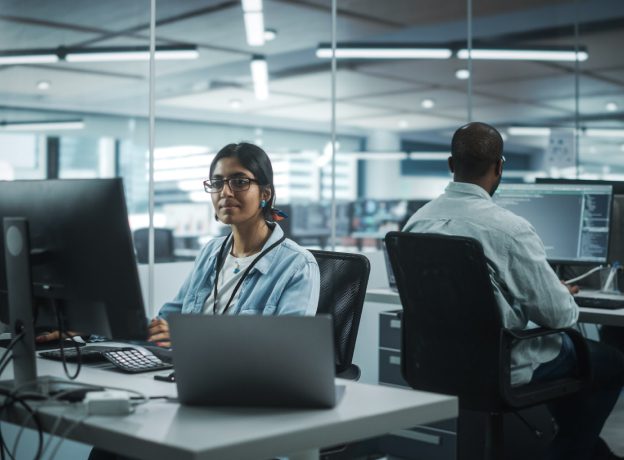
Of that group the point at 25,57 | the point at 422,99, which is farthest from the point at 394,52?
the point at 422,99

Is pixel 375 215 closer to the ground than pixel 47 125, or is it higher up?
closer to the ground

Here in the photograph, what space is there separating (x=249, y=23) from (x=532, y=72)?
4.35m

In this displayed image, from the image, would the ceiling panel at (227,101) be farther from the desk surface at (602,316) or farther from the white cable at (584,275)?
the desk surface at (602,316)

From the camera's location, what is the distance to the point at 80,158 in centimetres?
1047

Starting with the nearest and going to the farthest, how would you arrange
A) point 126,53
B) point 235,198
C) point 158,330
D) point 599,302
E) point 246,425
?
point 246,425
point 158,330
point 235,198
point 599,302
point 126,53

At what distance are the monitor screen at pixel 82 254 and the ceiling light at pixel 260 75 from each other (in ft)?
18.8

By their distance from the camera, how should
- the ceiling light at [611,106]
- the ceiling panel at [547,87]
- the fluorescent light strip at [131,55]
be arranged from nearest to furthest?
1. the fluorescent light strip at [131,55]
2. the ceiling panel at [547,87]
3. the ceiling light at [611,106]

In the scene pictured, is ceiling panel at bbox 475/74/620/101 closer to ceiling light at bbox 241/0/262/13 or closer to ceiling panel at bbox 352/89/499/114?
ceiling panel at bbox 352/89/499/114

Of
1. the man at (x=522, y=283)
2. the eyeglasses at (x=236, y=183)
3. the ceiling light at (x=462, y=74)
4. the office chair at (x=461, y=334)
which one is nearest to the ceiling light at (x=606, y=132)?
the ceiling light at (x=462, y=74)

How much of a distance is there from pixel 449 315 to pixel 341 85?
7.31m

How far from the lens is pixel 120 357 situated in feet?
6.41

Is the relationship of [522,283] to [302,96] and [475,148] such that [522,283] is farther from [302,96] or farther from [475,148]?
[302,96]

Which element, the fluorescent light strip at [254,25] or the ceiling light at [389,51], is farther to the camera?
the ceiling light at [389,51]

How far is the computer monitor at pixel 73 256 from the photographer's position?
1.54 meters
